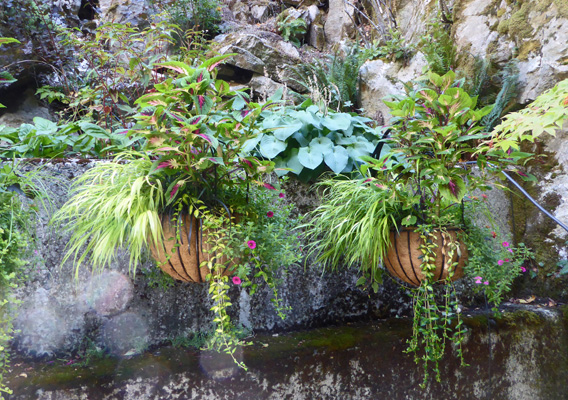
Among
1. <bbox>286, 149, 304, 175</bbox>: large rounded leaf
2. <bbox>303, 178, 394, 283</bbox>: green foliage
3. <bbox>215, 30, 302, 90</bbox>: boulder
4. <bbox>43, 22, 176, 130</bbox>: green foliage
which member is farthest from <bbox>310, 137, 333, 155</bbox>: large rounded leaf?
<bbox>215, 30, 302, 90</bbox>: boulder

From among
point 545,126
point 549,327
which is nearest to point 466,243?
point 545,126

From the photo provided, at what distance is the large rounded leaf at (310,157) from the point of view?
204cm

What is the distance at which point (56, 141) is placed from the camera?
2119mm

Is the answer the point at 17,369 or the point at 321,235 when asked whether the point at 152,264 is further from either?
the point at 321,235

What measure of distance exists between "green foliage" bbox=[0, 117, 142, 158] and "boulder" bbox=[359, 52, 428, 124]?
252cm

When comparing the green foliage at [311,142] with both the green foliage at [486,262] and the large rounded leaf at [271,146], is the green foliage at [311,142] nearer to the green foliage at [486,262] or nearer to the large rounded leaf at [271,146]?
the large rounded leaf at [271,146]

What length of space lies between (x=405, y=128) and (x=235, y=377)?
4.20 ft

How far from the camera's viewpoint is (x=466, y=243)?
5.51 ft

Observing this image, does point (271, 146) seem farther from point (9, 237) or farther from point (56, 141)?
point (9, 237)

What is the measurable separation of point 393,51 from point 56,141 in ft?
10.6

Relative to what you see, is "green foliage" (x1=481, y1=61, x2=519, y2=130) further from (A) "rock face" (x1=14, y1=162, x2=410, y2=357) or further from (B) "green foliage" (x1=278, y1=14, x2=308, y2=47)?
(B) "green foliage" (x1=278, y1=14, x2=308, y2=47)

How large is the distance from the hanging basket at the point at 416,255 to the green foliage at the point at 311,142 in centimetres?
60

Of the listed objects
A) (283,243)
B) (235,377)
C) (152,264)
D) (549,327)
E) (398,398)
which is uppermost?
(283,243)

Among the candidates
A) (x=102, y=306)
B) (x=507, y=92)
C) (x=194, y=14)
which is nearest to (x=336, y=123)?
(x=507, y=92)
